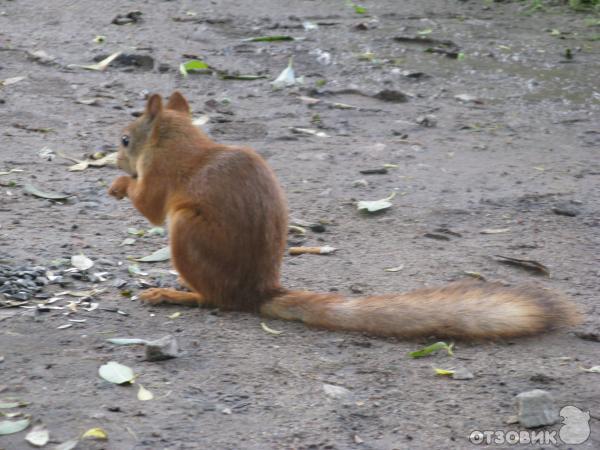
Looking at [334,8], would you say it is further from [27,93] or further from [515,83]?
[27,93]

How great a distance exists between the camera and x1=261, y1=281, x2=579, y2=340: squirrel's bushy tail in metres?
4.00

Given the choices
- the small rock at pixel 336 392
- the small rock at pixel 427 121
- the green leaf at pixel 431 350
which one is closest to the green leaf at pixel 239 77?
the small rock at pixel 427 121

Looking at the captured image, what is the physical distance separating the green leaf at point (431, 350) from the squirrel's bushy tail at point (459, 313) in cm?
7

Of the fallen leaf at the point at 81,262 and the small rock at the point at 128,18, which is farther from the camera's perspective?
the small rock at the point at 128,18

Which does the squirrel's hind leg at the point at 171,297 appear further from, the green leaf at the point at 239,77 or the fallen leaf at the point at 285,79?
the green leaf at the point at 239,77

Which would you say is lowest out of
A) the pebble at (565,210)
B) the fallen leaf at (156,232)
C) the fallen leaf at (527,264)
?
the pebble at (565,210)

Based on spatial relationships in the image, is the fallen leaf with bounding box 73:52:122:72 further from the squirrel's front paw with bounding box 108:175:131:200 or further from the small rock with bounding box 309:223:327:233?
the squirrel's front paw with bounding box 108:175:131:200

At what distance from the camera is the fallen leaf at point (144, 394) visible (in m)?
3.53

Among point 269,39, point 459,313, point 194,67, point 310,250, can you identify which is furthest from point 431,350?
point 269,39

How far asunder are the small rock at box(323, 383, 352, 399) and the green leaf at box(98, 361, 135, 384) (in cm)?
67

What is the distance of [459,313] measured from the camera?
4.03 metres

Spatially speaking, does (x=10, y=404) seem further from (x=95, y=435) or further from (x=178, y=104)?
(x=178, y=104)

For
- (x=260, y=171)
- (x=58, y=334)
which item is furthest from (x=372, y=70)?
(x=58, y=334)

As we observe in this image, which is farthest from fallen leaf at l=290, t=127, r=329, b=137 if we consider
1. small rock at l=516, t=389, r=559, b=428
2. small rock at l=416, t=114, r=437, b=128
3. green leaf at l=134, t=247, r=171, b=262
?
small rock at l=516, t=389, r=559, b=428
